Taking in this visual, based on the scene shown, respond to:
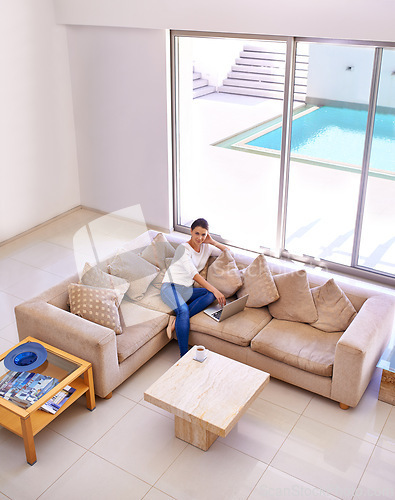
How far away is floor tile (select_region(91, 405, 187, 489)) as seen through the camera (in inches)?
Answer: 139

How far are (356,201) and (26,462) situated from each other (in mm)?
3639

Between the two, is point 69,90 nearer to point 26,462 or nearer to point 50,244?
point 50,244

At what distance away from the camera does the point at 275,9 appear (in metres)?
4.86

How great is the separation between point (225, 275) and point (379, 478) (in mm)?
1892

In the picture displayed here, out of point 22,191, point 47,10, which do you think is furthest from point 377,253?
point 47,10

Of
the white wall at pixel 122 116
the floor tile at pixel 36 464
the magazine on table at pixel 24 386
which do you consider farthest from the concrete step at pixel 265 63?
the floor tile at pixel 36 464

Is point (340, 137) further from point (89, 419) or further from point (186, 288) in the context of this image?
point (89, 419)

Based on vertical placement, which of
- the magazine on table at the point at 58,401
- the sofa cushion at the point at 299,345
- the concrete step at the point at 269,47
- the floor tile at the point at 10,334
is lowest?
the floor tile at the point at 10,334

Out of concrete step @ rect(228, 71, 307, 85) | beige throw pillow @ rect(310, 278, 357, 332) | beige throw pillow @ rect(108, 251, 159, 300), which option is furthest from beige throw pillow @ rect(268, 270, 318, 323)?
concrete step @ rect(228, 71, 307, 85)

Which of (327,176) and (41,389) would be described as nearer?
(41,389)

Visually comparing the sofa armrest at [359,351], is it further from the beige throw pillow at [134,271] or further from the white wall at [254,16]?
the white wall at [254,16]

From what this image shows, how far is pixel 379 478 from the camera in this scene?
346 centimetres

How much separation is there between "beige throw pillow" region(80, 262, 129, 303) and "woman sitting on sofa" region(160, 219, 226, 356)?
1.11 ft

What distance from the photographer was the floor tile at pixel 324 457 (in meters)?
3.44
